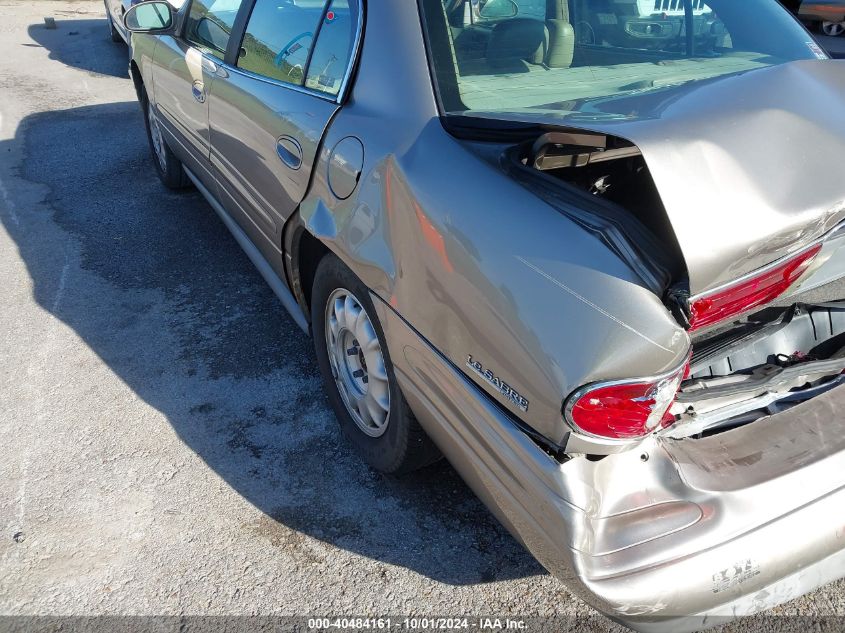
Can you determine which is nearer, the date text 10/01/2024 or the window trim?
the date text 10/01/2024

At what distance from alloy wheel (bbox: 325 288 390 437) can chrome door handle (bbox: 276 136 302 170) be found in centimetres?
48

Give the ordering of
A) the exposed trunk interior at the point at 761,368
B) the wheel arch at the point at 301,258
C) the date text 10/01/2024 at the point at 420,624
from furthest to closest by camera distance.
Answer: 1. the wheel arch at the point at 301,258
2. the date text 10/01/2024 at the point at 420,624
3. the exposed trunk interior at the point at 761,368

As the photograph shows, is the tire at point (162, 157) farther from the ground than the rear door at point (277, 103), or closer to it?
closer to it

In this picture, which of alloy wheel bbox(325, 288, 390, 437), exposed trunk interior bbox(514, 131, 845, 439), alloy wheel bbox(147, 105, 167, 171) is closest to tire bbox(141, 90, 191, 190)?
alloy wheel bbox(147, 105, 167, 171)

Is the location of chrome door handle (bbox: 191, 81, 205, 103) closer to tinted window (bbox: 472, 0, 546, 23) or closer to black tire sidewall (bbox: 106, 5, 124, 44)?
tinted window (bbox: 472, 0, 546, 23)

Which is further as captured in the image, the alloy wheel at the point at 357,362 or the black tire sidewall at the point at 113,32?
the black tire sidewall at the point at 113,32

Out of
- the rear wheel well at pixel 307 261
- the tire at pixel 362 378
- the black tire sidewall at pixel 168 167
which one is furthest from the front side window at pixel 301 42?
the black tire sidewall at pixel 168 167

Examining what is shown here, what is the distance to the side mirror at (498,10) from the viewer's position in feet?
7.61

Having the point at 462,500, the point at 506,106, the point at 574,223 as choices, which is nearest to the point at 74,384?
the point at 462,500

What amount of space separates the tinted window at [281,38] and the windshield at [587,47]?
654 mm

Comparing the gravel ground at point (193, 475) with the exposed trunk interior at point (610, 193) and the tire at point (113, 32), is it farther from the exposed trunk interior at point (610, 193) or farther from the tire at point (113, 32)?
the tire at point (113, 32)

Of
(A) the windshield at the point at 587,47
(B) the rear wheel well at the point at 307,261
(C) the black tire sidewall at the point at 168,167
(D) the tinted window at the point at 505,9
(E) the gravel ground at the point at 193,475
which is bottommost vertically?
(E) the gravel ground at the point at 193,475

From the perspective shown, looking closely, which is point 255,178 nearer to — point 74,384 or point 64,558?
point 74,384

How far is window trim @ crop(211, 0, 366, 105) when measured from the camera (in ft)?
7.27
